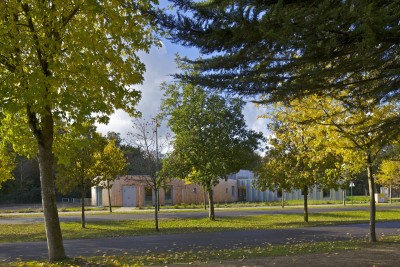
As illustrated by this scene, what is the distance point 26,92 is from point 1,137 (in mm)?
3003

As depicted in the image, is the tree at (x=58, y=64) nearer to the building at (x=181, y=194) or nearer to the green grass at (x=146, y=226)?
the green grass at (x=146, y=226)

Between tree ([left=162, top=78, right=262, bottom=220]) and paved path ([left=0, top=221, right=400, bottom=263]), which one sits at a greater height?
tree ([left=162, top=78, right=262, bottom=220])

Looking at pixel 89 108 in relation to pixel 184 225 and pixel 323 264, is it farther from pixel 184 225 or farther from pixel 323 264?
pixel 184 225

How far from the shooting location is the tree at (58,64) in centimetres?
806

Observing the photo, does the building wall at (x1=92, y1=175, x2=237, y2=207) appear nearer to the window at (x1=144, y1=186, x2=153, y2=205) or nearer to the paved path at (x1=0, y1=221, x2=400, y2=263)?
the window at (x1=144, y1=186, x2=153, y2=205)

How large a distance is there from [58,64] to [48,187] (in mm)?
2687

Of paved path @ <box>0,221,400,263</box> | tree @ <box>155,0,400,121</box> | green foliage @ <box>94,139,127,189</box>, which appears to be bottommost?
paved path @ <box>0,221,400,263</box>

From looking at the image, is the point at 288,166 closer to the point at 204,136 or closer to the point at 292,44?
the point at 204,136

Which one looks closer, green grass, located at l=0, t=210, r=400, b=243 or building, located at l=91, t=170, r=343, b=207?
green grass, located at l=0, t=210, r=400, b=243

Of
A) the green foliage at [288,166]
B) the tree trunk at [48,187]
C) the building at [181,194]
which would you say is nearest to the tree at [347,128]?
the tree trunk at [48,187]

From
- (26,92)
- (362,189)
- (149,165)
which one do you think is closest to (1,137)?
(26,92)

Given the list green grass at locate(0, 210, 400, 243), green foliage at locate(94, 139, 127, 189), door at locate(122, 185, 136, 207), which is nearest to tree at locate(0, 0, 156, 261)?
green grass at locate(0, 210, 400, 243)

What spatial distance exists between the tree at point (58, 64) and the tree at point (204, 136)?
15.0 m

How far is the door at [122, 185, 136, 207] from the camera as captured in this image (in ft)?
152
